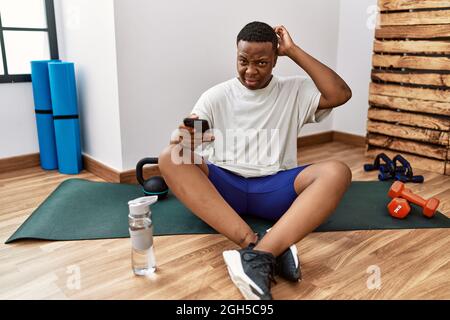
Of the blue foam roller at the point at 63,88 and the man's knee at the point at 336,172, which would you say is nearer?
the man's knee at the point at 336,172

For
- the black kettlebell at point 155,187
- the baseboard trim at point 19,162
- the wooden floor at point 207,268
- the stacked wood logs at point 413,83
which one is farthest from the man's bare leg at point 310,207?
the baseboard trim at point 19,162

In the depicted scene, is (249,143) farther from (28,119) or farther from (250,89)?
(28,119)

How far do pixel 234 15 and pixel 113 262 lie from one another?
1369mm

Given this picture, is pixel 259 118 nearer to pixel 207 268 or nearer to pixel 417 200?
pixel 207 268

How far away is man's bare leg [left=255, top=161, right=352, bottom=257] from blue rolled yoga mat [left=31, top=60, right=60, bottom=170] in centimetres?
138

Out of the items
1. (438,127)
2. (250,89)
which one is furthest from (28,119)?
(438,127)

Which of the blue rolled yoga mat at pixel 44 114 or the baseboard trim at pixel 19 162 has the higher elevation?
the blue rolled yoga mat at pixel 44 114

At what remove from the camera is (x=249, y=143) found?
4.21 feet

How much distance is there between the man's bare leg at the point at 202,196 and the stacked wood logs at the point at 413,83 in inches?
53.6

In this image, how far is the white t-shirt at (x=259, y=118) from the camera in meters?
1.28

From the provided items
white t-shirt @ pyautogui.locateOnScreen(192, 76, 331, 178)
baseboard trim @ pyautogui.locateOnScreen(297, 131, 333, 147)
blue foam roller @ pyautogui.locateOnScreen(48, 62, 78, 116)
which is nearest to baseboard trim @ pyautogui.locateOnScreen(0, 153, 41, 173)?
blue foam roller @ pyautogui.locateOnScreen(48, 62, 78, 116)

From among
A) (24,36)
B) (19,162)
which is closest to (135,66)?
(24,36)

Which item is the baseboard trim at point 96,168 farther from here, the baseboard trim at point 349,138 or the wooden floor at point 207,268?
the wooden floor at point 207,268

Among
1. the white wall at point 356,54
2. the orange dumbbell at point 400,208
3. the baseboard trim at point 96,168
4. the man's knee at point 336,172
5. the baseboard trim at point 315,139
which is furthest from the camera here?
the baseboard trim at point 315,139
